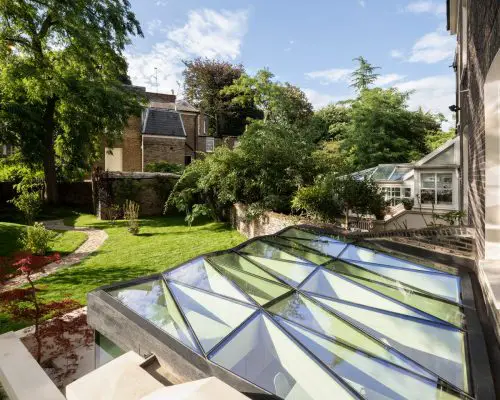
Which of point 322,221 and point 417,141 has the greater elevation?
point 417,141

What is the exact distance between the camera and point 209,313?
2598mm

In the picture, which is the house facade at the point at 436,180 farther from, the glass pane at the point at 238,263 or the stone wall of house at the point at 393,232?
the glass pane at the point at 238,263

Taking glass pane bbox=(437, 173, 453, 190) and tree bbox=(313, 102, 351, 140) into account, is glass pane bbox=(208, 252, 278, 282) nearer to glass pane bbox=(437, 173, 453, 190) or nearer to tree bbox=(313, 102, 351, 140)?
glass pane bbox=(437, 173, 453, 190)

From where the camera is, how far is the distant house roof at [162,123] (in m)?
26.9

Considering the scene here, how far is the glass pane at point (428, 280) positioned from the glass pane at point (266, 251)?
0.97 metres

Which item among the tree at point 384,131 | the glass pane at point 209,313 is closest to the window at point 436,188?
the tree at point 384,131

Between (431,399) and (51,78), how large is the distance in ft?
68.8

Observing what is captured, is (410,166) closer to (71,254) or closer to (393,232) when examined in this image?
(393,232)

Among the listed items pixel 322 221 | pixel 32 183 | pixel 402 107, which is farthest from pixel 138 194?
pixel 402 107

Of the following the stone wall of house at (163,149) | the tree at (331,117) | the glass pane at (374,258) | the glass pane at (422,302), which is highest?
the tree at (331,117)

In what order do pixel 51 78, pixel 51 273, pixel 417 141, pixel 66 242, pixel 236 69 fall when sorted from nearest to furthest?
pixel 51 273 → pixel 66 242 → pixel 51 78 → pixel 417 141 → pixel 236 69

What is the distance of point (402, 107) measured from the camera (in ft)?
92.7

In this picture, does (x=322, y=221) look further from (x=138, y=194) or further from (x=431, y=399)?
(x=138, y=194)

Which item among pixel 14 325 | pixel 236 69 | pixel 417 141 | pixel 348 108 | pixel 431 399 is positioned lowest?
pixel 14 325
